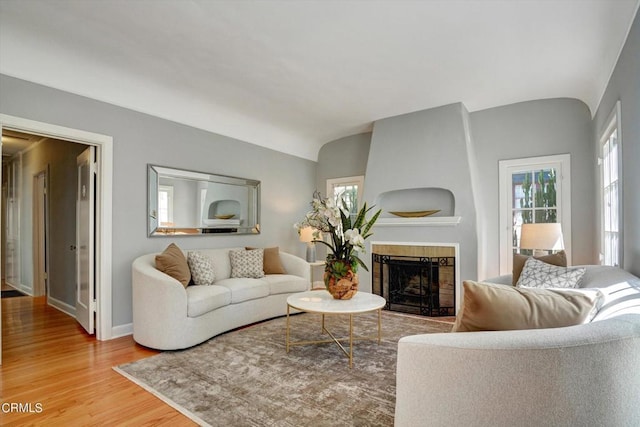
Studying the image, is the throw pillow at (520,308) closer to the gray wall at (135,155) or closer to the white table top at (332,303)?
the white table top at (332,303)

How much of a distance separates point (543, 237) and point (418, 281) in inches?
64.0

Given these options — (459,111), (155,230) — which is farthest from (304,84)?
(155,230)

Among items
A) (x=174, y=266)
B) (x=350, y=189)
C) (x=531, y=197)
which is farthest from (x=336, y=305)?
(x=350, y=189)

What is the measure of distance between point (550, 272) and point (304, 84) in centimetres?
287

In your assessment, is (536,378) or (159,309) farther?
(159,309)

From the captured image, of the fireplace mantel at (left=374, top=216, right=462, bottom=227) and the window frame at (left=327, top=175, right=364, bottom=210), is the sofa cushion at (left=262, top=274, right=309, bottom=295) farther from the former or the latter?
the window frame at (left=327, top=175, right=364, bottom=210)

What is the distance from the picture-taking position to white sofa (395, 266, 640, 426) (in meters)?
1.02

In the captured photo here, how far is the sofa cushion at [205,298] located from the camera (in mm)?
3008

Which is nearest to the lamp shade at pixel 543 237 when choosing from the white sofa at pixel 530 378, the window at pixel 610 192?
the window at pixel 610 192

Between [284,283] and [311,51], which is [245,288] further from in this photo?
[311,51]

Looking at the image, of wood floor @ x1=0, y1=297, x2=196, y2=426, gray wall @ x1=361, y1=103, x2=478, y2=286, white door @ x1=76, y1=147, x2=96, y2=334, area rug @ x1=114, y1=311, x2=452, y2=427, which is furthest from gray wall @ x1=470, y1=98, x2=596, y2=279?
white door @ x1=76, y1=147, x2=96, y2=334

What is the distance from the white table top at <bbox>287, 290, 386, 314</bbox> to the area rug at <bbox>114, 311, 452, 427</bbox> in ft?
1.42

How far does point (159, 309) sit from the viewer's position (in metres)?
2.93

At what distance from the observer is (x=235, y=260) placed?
4141 mm
